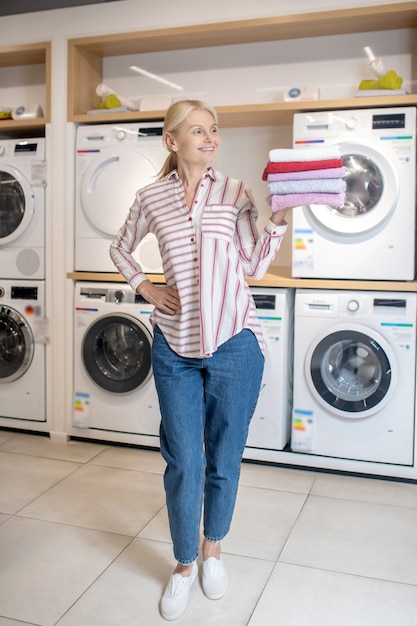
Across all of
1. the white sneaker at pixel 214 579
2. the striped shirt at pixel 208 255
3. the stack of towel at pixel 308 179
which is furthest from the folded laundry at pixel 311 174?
the white sneaker at pixel 214 579

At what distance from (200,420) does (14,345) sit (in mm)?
2115

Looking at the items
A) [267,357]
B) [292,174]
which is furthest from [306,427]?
[292,174]

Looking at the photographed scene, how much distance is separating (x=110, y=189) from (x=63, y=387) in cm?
108

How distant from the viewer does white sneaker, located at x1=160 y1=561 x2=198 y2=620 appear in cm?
202

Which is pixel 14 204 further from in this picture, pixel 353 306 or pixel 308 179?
pixel 308 179

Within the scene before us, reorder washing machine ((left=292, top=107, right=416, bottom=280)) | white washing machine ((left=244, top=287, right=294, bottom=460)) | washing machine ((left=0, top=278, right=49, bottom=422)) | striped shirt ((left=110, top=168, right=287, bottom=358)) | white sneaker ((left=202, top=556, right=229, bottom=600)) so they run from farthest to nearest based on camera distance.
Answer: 1. washing machine ((left=0, top=278, right=49, bottom=422))
2. white washing machine ((left=244, top=287, right=294, bottom=460))
3. washing machine ((left=292, top=107, right=416, bottom=280))
4. white sneaker ((left=202, top=556, right=229, bottom=600))
5. striped shirt ((left=110, top=168, right=287, bottom=358))

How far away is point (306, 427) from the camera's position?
3.31 metres

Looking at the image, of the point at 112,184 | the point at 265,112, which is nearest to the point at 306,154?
the point at 265,112

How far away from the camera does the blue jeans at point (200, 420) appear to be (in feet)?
6.55

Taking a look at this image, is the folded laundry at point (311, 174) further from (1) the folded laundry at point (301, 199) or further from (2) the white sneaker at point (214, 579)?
(2) the white sneaker at point (214, 579)

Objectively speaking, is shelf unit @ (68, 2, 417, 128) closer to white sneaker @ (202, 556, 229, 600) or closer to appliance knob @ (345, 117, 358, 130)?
appliance knob @ (345, 117, 358, 130)

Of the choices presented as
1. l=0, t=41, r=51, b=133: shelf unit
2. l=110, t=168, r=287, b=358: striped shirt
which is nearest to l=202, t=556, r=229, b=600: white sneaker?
l=110, t=168, r=287, b=358: striped shirt

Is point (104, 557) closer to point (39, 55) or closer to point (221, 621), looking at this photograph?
point (221, 621)

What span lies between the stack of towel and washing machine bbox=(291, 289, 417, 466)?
4.56 ft
